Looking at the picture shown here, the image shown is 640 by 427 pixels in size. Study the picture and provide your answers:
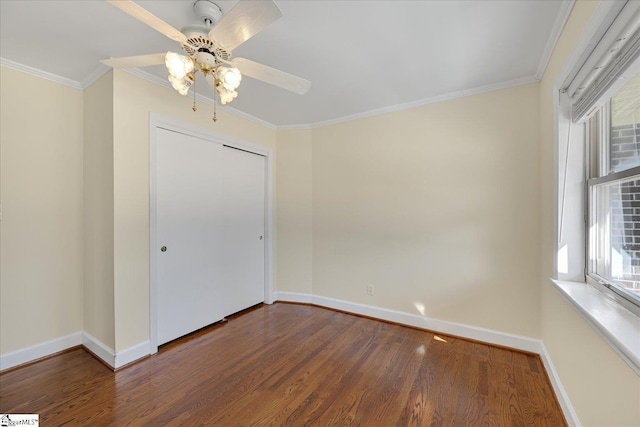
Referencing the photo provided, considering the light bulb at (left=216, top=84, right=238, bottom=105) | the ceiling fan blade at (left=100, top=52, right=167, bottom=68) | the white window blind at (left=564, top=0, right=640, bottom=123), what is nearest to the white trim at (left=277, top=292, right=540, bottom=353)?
the white window blind at (left=564, top=0, right=640, bottom=123)

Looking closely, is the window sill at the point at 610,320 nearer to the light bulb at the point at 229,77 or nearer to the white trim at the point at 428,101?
the white trim at the point at 428,101

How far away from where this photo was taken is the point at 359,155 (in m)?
3.05

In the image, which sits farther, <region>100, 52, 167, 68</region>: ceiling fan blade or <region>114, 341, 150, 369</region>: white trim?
<region>114, 341, 150, 369</region>: white trim

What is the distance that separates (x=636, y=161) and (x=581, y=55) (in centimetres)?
62

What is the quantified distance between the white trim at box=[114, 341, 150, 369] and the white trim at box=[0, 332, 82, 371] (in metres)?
0.72

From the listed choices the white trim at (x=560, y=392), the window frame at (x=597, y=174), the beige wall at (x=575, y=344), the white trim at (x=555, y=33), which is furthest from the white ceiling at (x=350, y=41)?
the white trim at (x=560, y=392)

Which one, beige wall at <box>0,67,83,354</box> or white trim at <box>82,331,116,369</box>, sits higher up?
beige wall at <box>0,67,83,354</box>

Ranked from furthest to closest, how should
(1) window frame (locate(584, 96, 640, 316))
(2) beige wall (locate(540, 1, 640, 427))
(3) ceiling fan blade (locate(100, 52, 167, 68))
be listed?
(3) ceiling fan blade (locate(100, 52, 167, 68)), (1) window frame (locate(584, 96, 640, 316)), (2) beige wall (locate(540, 1, 640, 427))

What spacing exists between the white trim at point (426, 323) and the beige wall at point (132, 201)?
5.71 feet

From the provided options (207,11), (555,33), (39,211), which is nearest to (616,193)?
(555,33)

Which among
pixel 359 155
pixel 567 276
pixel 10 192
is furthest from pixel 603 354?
pixel 10 192

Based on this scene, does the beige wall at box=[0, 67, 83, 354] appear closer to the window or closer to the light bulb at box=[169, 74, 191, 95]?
the light bulb at box=[169, 74, 191, 95]

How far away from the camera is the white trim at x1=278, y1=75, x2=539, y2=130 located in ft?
7.25

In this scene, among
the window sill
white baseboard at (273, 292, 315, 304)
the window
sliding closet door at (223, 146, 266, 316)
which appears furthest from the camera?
white baseboard at (273, 292, 315, 304)
